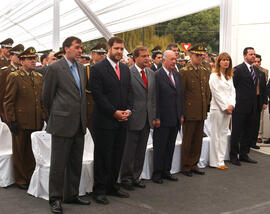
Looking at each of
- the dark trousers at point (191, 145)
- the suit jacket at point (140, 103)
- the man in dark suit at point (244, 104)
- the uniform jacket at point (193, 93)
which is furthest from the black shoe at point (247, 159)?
the suit jacket at point (140, 103)

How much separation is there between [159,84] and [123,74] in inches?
34.5

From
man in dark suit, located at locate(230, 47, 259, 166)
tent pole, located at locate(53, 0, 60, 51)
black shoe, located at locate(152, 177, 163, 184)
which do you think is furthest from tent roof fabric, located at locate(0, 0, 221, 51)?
black shoe, located at locate(152, 177, 163, 184)

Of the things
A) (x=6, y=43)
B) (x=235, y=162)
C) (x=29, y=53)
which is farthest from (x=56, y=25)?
(x=235, y=162)

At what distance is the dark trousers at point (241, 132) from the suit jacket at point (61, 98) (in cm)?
324

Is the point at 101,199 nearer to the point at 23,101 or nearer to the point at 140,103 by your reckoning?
the point at 140,103

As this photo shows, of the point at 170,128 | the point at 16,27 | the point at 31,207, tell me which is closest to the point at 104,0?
the point at 16,27

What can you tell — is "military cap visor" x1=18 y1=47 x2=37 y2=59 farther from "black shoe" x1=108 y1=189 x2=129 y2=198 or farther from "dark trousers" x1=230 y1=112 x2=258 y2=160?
"dark trousers" x1=230 y1=112 x2=258 y2=160

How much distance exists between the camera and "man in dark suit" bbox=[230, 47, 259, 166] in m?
6.37

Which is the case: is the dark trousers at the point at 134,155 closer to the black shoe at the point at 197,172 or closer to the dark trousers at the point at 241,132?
the black shoe at the point at 197,172

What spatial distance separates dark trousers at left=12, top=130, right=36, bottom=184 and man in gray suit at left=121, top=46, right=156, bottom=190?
1.13 metres

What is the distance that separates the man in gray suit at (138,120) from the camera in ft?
15.8

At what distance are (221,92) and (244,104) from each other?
0.65 metres

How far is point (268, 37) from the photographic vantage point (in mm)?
8180

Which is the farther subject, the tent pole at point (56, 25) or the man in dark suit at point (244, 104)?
the tent pole at point (56, 25)
